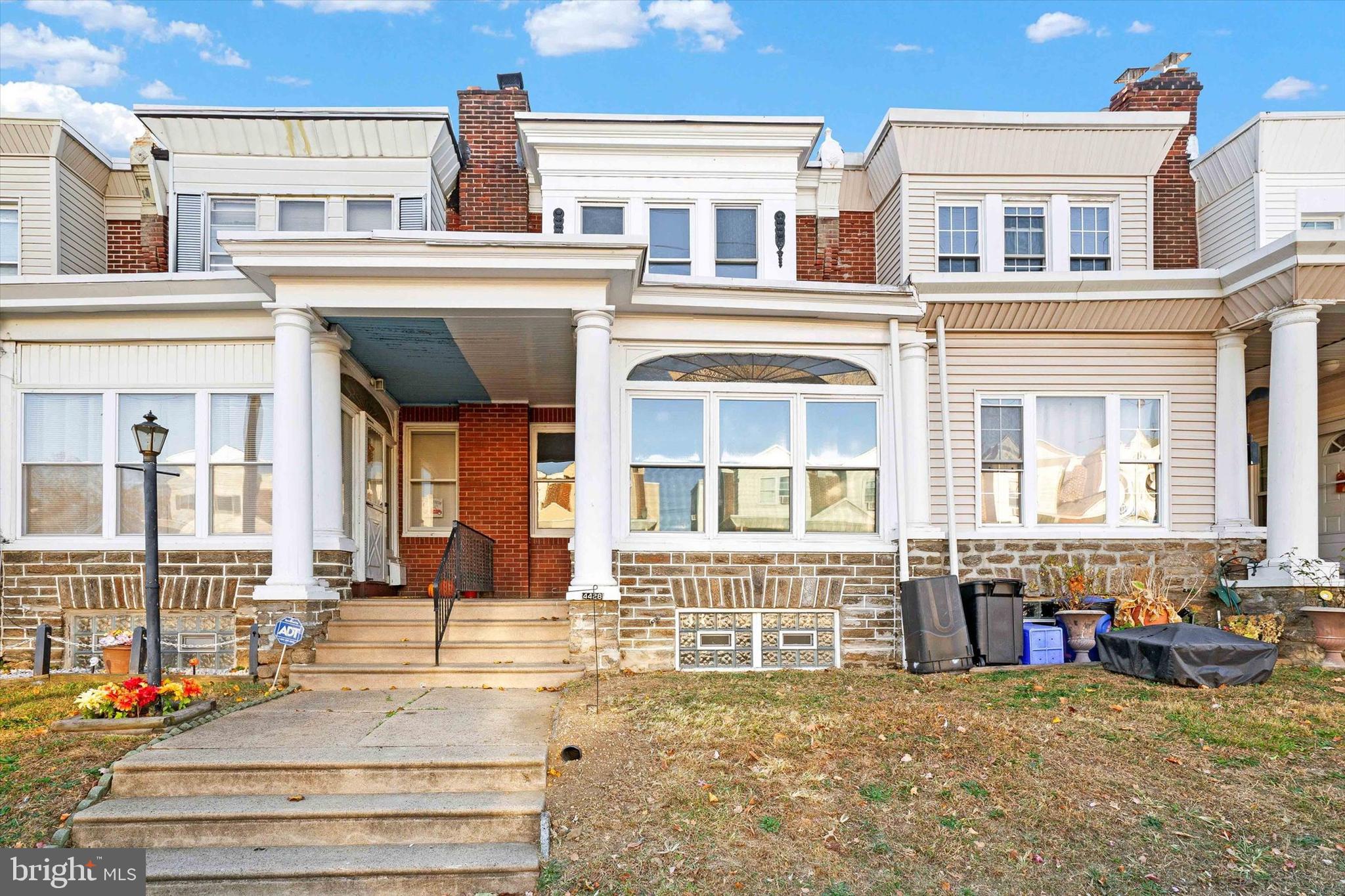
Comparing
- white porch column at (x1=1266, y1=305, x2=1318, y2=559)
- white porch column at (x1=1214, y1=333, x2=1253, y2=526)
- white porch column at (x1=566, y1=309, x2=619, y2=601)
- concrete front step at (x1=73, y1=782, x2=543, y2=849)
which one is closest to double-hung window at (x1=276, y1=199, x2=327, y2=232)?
white porch column at (x1=566, y1=309, x2=619, y2=601)

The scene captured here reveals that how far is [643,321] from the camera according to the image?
32.2ft

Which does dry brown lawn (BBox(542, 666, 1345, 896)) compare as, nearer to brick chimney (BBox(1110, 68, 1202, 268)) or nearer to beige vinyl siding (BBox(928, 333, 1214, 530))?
beige vinyl siding (BBox(928, 333, 1214, 530))

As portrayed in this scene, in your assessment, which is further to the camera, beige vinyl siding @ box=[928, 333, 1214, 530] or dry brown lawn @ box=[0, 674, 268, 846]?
beige vinyl siding @ box=[928, 333, 1214, 530]

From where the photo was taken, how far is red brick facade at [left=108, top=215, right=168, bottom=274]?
12.3 metres

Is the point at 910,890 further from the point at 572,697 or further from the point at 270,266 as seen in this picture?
the point at 270,266

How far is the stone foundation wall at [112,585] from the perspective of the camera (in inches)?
377

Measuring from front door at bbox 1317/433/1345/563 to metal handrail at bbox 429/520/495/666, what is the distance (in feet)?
36.8

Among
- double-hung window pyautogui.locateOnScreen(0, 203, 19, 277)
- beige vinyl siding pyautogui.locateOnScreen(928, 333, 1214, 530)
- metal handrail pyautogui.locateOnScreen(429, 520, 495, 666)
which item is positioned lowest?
metal handrail pyautogui.locateOnScreen(429, 520, 495, 666)

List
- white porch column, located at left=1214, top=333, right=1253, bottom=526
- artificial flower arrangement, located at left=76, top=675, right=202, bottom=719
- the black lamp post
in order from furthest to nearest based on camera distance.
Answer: white porch column, located at left=1214, top=333, right=1253, bottom=526, the black lamp post, artificial flower arrangement, located at left=76, top=675, right=202, bottom=719

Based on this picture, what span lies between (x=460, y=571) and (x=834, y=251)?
635 centimetres

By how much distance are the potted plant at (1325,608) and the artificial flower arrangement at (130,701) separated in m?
10.1

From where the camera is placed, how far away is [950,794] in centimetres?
587

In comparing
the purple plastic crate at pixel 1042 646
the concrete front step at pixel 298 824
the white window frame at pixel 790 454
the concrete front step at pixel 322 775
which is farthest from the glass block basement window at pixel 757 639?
the concrete front step at pixel 298 824

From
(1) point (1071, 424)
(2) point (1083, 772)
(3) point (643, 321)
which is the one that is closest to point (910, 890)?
(2) point (1083, 772)
